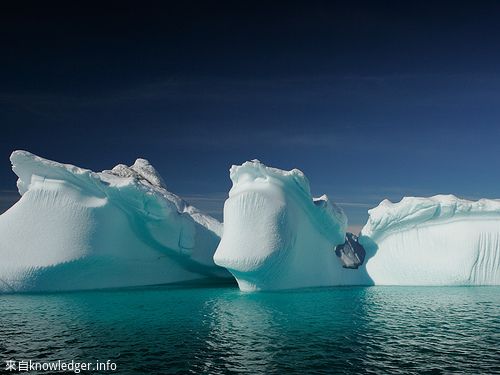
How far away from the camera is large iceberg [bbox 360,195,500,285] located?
19766 millimetres

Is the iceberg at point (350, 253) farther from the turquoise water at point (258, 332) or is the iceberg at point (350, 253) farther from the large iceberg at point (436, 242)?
the turquoise water at point (258, 332)

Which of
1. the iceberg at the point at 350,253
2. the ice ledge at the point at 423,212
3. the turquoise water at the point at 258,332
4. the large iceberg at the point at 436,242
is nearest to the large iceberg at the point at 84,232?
the turquoise water at the point at 258,332

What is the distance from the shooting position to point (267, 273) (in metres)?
17.2

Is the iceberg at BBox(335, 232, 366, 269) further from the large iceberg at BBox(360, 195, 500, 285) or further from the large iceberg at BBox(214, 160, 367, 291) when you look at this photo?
the large iceberg at BBox(214, 160, 367, 291)

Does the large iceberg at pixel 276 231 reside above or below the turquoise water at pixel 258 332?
above

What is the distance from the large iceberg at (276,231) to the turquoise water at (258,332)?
1.42 m

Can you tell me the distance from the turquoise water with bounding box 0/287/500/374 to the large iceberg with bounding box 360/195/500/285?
13.7ft

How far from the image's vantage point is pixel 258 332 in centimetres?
1006

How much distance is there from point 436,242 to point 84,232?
1392cm

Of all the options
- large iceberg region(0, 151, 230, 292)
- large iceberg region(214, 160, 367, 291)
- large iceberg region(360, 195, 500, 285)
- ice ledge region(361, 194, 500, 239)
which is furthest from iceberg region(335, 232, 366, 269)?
large iceberg region(0, 151, 230, 292)

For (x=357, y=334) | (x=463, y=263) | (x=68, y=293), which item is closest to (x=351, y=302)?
(x=357, y=334)

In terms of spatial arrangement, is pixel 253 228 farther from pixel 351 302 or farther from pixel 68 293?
pixel 68 293

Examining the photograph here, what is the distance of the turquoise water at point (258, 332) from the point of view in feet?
25.4

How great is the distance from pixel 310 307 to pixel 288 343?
4598 millimetres
